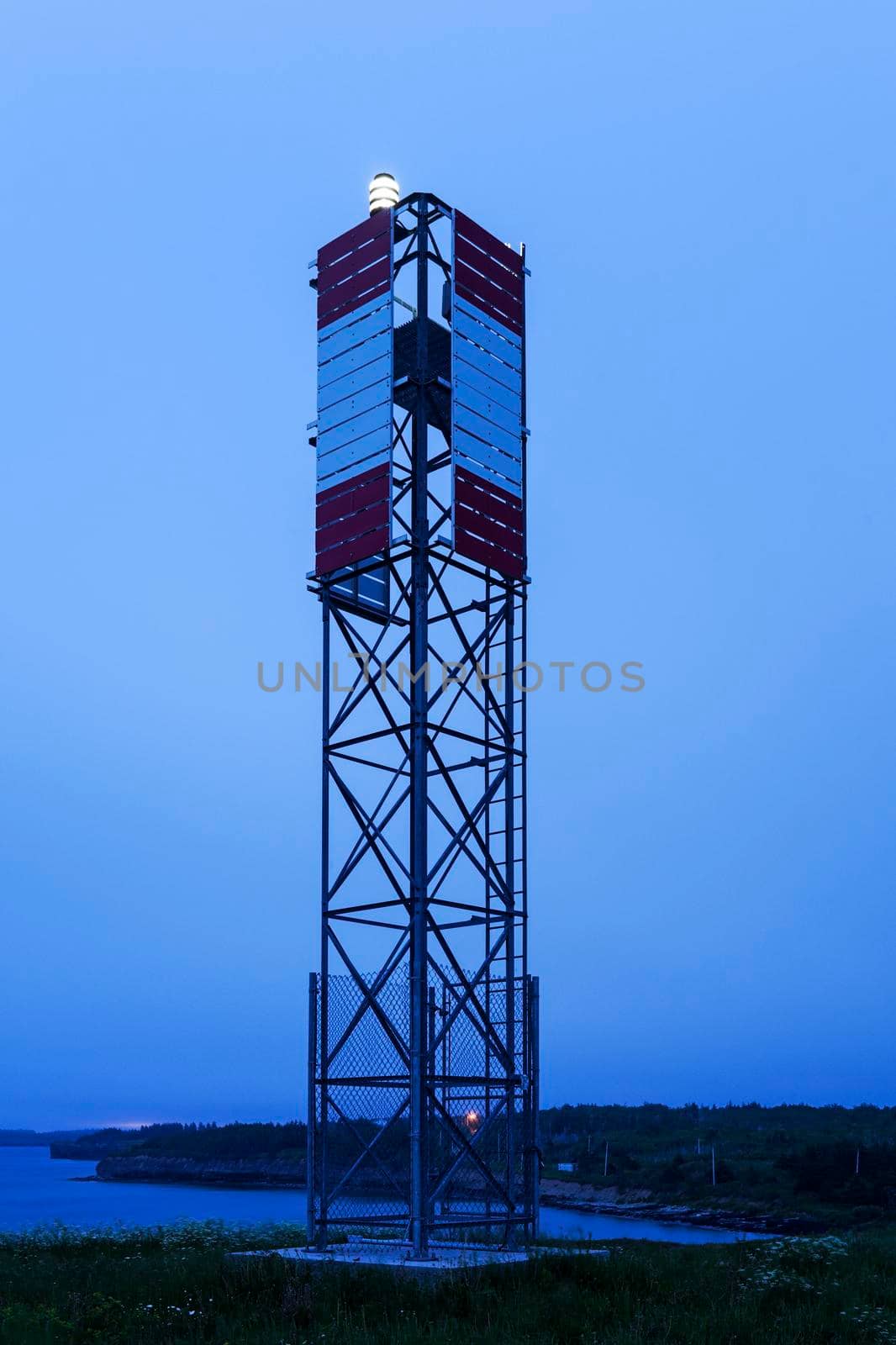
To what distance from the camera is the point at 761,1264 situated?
18.9 meters

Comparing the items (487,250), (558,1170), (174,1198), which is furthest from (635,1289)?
(174,1198)

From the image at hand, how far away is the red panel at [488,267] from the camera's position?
70.4 ft

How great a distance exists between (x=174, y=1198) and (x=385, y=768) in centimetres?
14133

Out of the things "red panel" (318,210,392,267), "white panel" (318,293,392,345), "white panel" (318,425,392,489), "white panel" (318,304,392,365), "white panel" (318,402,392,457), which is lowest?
"white panel" (318,425,392,489)

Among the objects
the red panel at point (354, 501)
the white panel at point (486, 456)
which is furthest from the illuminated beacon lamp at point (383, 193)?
the red panel at point (354, 501)

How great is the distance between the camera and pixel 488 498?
21.2m

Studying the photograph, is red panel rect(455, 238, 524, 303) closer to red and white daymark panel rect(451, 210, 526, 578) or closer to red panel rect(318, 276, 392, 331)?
red and white daymark panel rect(451, 210, 526, 578)

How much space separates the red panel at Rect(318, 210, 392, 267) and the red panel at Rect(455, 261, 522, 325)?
1.49m

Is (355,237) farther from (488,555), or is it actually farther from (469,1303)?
(469,1303)

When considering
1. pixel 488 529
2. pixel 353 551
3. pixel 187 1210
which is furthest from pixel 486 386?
pixel 187 1210

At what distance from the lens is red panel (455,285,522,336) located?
21266 millimetres

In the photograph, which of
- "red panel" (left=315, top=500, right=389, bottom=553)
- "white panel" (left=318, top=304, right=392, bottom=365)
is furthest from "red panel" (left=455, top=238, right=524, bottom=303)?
"red panel" (left=315, top=500, right=389, bottom=553)

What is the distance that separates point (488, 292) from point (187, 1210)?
11262cm

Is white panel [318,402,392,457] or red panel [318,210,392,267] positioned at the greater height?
red panel [318,210,392,267]
